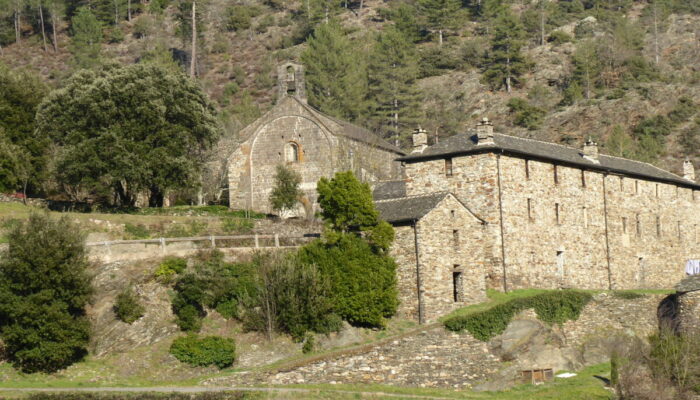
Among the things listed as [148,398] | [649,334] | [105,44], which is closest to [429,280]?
[649,334]

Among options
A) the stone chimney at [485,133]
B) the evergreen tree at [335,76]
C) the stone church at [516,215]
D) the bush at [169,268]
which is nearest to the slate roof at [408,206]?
the stone church at [516,215]

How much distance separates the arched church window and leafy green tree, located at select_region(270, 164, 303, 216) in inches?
224

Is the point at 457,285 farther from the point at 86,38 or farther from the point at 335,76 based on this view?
the point at 86,38

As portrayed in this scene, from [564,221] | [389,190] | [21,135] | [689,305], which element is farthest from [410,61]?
[689,305]

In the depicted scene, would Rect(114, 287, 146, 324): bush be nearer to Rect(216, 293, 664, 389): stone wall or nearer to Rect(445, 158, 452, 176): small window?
Rect(216, 293, 664, 389): stone wall

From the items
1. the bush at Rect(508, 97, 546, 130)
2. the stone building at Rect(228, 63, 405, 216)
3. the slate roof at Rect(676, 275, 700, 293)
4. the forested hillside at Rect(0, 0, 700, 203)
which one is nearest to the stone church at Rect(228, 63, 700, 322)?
the stone building at Rect(228, 63, 405, 216)

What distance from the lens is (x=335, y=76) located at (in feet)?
338

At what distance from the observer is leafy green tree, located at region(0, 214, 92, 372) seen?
3919cm

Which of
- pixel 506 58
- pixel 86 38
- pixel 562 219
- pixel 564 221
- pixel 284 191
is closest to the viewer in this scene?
pixel 562 219

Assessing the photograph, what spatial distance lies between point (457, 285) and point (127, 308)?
16102 millimetres

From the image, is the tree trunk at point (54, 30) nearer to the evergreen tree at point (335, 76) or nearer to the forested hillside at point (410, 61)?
the forested hillside at point (410, 61)

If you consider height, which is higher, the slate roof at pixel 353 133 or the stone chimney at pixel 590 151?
the slate roof at pixel 353 133

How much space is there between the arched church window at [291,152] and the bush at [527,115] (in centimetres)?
3742

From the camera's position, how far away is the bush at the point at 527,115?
10266cm
